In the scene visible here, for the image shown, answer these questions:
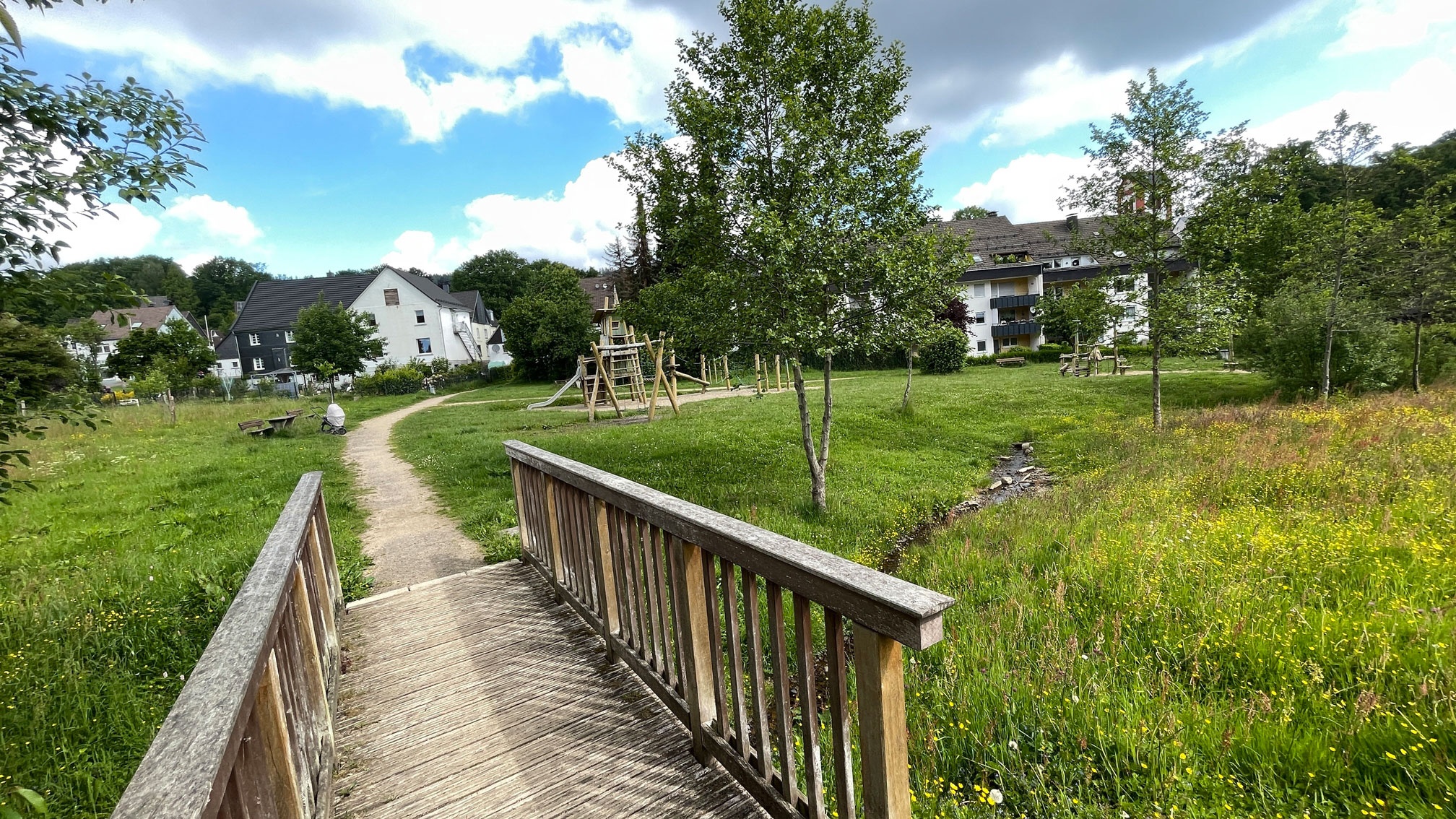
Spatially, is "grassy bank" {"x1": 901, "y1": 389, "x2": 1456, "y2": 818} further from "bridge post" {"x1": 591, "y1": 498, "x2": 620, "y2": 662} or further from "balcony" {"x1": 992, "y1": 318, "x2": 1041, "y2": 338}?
"balcony" {"x1": 992, "y1": 318, "x2": 1041, "y2": 338}

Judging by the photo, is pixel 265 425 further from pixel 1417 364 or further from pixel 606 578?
pixel 1417 364

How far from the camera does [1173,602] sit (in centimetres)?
498

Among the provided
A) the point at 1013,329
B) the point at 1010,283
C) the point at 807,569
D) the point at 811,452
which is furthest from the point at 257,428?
the point at 1010,283

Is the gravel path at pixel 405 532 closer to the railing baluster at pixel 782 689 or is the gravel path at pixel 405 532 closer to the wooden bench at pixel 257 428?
the railing baluster at pixel 782 689

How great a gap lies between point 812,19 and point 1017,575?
22.1 ft

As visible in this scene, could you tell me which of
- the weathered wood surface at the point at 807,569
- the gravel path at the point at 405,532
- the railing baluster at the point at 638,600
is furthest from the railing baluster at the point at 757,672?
the gravel path at the point at 405,532

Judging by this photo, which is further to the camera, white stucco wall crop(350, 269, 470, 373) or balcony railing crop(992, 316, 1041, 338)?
white stucco wall crop(350, 269, 470, 373)

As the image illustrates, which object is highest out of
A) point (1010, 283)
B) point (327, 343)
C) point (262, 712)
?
point (1010, 283)

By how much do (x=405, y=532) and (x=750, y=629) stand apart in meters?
→ 6.57

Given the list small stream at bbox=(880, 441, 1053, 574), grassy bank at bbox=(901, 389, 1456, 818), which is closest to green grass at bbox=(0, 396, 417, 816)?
grassy bank at bbox=(901, 389, 1456, 818)

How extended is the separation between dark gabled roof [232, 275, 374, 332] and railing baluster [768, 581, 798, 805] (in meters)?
58.7

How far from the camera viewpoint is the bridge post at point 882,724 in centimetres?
171

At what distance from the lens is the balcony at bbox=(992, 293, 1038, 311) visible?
48094 millimetres

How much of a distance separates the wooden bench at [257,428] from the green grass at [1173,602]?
784 centimetres
